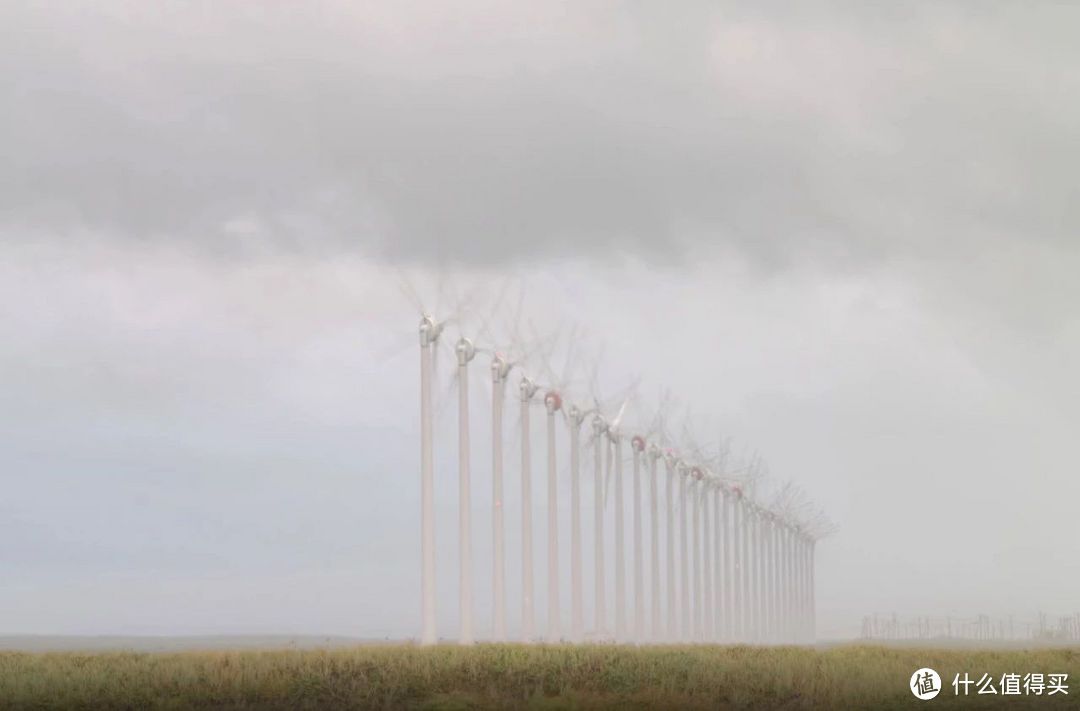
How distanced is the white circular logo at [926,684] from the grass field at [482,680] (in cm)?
31

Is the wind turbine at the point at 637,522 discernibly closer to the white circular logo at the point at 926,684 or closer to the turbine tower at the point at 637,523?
the turbine tower at the point at 637,523

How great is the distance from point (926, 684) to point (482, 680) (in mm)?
13020

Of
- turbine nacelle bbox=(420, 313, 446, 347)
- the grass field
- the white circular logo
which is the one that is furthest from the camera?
turbine nacelle bbox=(420, 313, 446, 347)

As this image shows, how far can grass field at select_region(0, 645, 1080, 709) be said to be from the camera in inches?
1953

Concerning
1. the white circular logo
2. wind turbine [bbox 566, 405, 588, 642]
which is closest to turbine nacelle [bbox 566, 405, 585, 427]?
wind turbine [bbox 566, 405, 588, 642]

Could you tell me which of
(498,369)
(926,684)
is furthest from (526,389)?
(926,684)

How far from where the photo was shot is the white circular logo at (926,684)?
49203mm

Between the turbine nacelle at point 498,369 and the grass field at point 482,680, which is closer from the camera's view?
the grass field at point 482,680

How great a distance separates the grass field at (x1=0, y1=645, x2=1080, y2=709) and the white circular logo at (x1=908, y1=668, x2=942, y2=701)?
1.02 feet

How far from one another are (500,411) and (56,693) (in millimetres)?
41472

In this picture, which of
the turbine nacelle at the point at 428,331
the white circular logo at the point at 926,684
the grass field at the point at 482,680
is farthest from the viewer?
the turbine nacelle at the point at 428,331

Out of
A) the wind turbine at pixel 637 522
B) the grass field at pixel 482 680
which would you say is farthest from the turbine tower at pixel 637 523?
the grass field at pixel 482 680

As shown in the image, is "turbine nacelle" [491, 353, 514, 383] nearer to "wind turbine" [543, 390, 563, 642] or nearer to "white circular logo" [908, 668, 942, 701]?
"wind turbine" [543, 390, 563, 642]

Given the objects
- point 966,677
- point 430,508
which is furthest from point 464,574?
point 966,677
